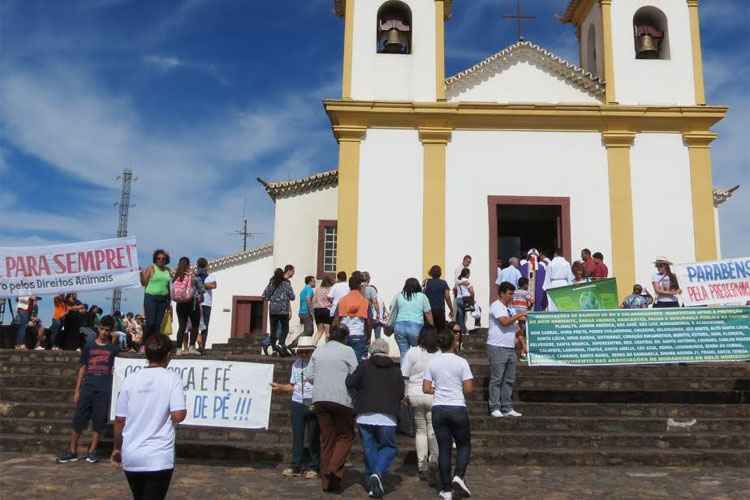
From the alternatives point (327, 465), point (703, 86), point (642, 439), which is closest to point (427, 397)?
point (327, 465)

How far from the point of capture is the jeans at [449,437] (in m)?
5.52

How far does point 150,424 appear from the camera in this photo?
147 inches

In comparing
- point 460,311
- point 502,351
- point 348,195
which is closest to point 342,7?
point 348,195

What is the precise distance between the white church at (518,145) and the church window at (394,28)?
0.11 feet

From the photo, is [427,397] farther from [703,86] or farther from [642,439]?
[703,86]

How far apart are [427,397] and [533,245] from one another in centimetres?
1283

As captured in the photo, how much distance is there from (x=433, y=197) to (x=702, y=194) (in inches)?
230

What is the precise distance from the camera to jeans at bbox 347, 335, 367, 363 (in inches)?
328

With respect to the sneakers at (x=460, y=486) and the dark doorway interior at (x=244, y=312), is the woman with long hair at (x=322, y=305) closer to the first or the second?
the sneakers at (x=460, y=486)

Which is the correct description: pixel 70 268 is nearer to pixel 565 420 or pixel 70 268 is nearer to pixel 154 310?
pixel 154 310

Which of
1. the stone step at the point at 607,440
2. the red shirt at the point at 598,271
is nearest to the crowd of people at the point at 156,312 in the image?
the stone step at the point at 607,440

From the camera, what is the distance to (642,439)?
7180mm

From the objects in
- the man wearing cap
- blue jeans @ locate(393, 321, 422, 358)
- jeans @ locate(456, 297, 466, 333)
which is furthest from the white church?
the man wearing cap

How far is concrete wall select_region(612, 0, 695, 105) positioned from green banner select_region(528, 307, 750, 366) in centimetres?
764
